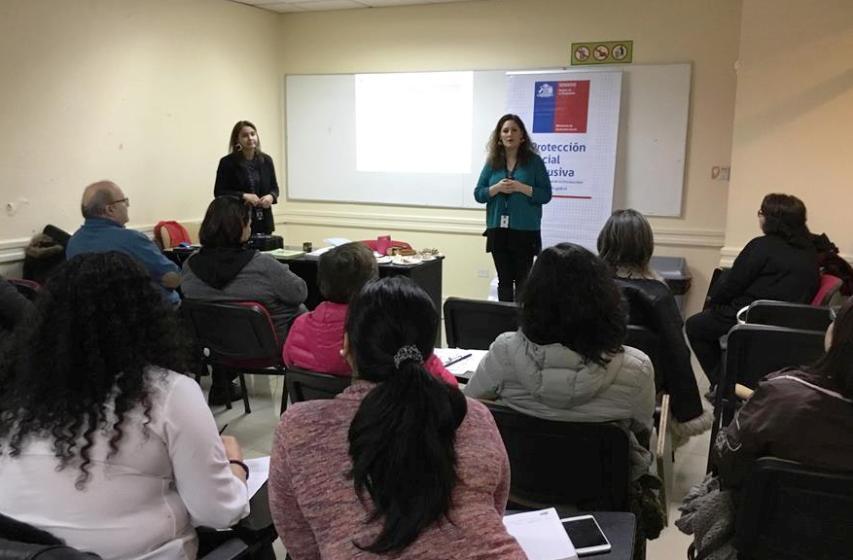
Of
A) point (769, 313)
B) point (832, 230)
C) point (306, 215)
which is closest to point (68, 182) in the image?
point (306, 215)

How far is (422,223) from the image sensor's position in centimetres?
636

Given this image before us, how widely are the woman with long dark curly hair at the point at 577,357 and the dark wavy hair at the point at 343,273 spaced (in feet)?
3.07

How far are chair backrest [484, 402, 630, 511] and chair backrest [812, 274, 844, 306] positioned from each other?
2.25m

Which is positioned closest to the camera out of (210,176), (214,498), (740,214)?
Result: (214,498)

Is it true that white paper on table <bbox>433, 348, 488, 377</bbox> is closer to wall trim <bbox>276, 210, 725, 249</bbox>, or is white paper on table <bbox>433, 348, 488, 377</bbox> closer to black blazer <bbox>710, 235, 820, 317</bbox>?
black blazer <bbox>710, 235, 820, 317</bbox>

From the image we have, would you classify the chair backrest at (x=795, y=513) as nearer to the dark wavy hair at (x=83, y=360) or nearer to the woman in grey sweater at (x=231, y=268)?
the dark wavy hair at (x=83, y=360)

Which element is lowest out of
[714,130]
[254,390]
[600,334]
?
[254,390]

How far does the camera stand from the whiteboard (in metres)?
5.43

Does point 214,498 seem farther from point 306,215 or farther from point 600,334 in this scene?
point 306,215

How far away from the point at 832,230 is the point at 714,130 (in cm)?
130

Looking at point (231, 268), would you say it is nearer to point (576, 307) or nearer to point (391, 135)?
point (576, 307)

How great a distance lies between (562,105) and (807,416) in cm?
444

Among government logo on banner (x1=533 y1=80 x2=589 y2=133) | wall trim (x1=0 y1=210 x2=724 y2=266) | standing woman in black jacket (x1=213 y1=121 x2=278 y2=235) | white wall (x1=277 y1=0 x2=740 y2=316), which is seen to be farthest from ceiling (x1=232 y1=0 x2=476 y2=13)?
wall trim (x1=0 y1=210 x2=724 y2=266)

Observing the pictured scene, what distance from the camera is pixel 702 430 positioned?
2.70 meters
